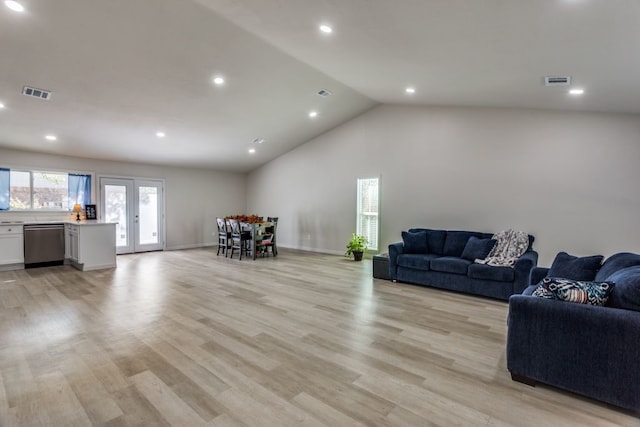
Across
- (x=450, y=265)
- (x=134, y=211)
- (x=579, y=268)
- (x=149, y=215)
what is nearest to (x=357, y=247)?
(x=450, y=265)

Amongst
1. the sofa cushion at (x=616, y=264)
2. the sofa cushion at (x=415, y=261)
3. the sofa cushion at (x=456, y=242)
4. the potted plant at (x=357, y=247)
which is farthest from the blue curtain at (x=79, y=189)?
the sofa cushion at (x=616, y=264)

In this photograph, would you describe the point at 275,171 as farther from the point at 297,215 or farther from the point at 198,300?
the point at 198,300

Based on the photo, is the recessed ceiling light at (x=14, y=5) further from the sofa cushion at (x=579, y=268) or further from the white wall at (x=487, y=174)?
the sofa cushion at (x=579, y=268)

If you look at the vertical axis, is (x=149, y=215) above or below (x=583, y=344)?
Result: above

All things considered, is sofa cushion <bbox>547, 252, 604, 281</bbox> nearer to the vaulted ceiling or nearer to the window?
the vaulted ceiling

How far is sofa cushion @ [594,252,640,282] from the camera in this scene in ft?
8.66

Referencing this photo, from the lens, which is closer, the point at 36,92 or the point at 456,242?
the point at 36,92

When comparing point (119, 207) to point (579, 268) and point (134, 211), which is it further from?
point (579, 268)

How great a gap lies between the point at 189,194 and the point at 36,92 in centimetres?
505

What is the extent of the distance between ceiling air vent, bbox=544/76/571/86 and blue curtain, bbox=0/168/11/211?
9.75m

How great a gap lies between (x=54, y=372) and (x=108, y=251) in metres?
4.61

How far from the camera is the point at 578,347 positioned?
2117 mm

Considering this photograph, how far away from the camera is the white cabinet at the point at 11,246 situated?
5930 mm

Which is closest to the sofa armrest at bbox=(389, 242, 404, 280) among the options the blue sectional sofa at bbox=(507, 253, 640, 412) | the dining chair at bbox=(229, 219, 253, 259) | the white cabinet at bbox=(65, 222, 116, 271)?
the blue sectional sofa at bbox=(507, 253, 640, 412)
